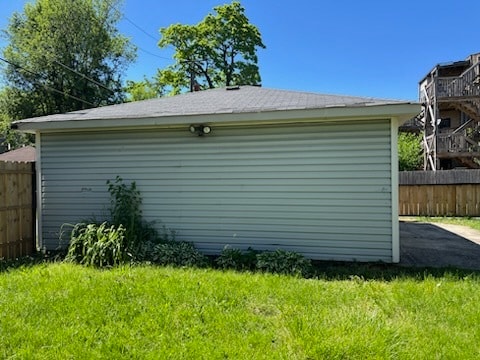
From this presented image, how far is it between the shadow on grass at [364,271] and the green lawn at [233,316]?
75 mm

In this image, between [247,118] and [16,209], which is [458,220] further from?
[16,209]

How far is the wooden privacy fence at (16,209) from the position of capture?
5.79m

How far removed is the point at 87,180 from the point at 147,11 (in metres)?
14.2

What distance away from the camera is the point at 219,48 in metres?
25.1

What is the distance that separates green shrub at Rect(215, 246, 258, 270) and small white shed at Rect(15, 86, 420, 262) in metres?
0.52

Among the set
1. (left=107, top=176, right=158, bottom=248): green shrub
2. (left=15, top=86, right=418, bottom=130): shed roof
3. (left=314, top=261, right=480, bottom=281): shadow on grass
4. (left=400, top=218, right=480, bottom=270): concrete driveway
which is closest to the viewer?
(left=314, top=261, right=480, bottom=281): shadow on grass

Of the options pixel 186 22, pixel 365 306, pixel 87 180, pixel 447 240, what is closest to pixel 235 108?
pixel 87 180

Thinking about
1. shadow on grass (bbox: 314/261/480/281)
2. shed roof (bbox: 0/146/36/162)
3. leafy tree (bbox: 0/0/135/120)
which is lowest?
shadow on grass (bbox: 314/261/480/281)

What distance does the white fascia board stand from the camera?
17.1 feet

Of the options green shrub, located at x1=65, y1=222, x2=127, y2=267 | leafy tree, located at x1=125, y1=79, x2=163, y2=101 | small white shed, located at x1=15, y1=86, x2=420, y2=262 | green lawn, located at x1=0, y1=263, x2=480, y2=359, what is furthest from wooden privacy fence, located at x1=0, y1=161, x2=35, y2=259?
leafy tree, located at x1=125, y1=79, x2=163, y2=101

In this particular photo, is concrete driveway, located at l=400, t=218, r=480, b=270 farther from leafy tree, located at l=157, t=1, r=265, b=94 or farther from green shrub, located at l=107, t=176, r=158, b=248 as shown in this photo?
leafy tree, located at l=157, t=1, r=265, b=94

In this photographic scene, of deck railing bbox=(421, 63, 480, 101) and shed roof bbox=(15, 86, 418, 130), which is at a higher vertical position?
deck railing bbox=(421, 63, 480, 101)

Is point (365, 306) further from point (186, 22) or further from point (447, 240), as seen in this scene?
point (186, 22)

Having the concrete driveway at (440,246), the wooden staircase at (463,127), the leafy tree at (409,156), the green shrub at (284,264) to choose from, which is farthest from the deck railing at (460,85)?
the green shrub at (284,264)
